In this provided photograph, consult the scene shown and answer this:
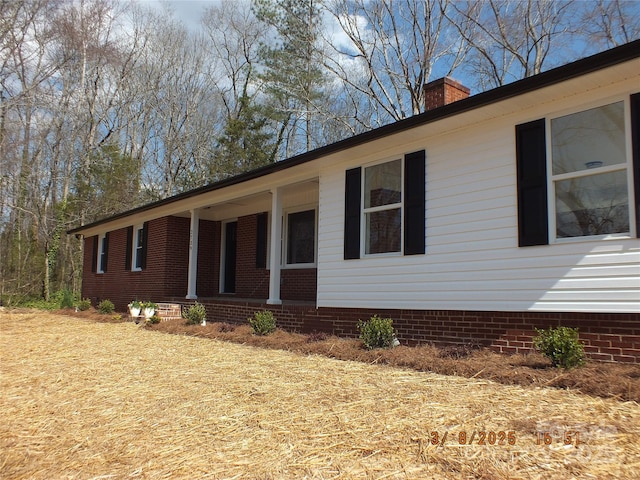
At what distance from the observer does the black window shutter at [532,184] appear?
5996 millimetres

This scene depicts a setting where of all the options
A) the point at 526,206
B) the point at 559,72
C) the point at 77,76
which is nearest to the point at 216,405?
the point at 526,206

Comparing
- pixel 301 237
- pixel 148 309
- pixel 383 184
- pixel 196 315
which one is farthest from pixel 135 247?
pixel 383 184

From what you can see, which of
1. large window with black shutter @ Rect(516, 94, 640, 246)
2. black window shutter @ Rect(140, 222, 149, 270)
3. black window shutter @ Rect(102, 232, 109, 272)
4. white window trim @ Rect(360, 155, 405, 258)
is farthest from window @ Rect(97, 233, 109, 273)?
large window with black shutter @ Rect(516, 94, 640, 246)

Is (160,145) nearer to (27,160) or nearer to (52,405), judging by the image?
(27,160)

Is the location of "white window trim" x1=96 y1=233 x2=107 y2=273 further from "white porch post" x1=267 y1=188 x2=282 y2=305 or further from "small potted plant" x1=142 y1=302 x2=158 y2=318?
"white porch post" x1=267 y1=188 x2=282 y2=305

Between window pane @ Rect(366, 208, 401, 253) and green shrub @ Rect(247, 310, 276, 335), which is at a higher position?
window pane @ Rect(366, 208, 401, 253)

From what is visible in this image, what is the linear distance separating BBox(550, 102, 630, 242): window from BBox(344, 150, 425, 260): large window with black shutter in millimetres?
1992

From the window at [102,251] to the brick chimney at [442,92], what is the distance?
13858 millimetres

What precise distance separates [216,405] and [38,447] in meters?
1.44

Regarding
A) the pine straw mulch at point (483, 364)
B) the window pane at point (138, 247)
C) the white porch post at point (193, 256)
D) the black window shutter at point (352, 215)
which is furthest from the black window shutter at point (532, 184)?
the window pane at point (138, 247)

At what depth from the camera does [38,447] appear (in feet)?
12.3

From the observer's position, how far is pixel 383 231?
8.16 m

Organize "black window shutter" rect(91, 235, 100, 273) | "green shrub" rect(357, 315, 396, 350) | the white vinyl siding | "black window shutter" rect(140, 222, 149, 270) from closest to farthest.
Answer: the white vinyl siding, "green shrub" rect(357, 315, 396, 350), "black window shutter" rect(140, 222, 149, 270), "black window shutter" rect(91, 235, 100, 273)

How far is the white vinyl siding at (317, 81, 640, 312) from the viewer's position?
5512 mm
